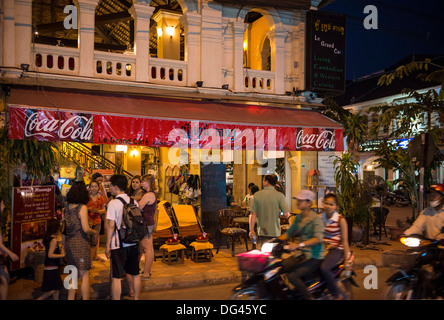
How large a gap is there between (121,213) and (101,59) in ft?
18.4

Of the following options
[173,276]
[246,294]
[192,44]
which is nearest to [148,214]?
[173,276]

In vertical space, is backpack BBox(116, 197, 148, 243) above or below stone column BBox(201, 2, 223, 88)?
below

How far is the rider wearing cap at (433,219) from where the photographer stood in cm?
634

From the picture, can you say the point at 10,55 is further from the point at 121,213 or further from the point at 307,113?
the point at 307,113

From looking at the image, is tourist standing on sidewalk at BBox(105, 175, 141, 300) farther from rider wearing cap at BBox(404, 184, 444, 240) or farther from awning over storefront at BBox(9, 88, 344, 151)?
rider wearing cap at BBox(404, 184, 444, 240)

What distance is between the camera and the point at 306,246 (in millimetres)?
5504

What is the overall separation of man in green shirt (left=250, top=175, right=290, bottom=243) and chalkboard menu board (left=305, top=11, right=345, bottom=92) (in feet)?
18.6

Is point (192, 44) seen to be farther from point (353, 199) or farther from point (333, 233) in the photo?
point (333, 233)

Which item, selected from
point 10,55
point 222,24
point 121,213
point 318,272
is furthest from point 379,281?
point 10,55

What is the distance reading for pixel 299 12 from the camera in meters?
12.6

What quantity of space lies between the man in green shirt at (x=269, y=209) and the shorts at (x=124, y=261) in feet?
7.34

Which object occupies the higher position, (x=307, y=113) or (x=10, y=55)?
(x=10, y=55)

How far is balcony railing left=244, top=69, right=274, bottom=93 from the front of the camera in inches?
472

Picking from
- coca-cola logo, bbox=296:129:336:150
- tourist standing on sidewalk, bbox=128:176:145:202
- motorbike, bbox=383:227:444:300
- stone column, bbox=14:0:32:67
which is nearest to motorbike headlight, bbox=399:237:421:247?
motorbike, bbox=383:227:444:300
